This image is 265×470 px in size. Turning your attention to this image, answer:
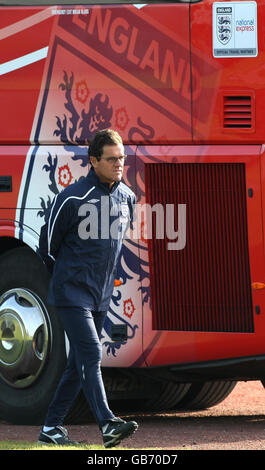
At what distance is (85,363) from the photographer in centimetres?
898

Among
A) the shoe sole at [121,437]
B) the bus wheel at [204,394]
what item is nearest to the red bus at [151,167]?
the bus wheel at [204,394]

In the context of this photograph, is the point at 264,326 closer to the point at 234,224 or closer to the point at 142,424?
the point at 234,224

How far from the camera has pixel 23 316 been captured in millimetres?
10594

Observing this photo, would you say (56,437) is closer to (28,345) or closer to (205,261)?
(28,345)

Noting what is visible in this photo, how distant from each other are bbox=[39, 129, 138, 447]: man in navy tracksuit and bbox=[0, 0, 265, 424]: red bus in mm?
1120

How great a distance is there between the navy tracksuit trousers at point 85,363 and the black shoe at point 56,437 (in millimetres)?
A: 159

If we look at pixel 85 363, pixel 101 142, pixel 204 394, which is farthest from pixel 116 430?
pixel 204 394

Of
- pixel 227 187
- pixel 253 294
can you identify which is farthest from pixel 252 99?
pixel 253 294

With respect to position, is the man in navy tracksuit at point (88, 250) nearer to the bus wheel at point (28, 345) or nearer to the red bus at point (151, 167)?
the red bus at point (151, 167)

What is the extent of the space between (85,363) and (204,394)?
3.03 meters

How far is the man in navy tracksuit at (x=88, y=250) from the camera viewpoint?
354 inches

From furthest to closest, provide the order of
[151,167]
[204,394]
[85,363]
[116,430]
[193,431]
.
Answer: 1. [204,394]
2. [193,431]
3. [151,167]
4. [85,363]
5. [116,430]

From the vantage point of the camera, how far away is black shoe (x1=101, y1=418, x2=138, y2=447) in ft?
29.0
